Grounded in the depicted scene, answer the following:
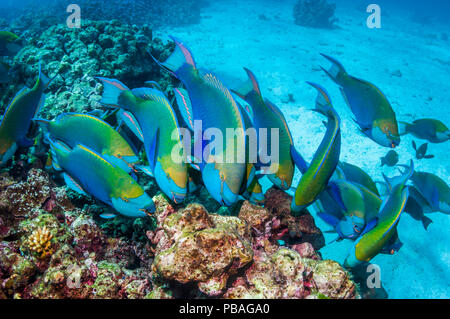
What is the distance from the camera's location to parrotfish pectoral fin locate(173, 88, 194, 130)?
1.93 meters

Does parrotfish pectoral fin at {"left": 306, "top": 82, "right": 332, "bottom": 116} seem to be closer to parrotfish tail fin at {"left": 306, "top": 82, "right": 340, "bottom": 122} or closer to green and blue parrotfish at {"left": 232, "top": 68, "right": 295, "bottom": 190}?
parrotfish tail fin at {"left": 306, "top": 82, "right": 340, "bottom": 122}

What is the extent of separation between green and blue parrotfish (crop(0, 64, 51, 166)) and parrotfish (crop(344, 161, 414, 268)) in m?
3.18

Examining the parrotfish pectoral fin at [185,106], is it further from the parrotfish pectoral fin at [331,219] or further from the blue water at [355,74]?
the parrotfish pectoral fin at [331,219]

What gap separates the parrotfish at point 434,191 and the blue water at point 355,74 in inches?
57.2

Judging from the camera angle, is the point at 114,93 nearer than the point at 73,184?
No

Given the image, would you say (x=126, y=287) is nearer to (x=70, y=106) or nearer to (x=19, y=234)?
(x=19, y=234)

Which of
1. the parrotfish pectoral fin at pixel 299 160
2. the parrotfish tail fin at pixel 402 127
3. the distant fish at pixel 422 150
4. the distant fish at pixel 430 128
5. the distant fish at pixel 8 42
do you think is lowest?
the distant fish at pixel 422 150

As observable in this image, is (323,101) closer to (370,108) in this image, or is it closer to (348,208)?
(370,108)

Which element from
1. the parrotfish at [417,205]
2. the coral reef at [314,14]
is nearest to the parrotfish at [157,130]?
the parrotfish at [417,205]

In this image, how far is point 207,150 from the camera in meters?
1.67

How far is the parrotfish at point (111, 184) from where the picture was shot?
1.65 m

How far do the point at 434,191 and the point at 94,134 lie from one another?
389 cm

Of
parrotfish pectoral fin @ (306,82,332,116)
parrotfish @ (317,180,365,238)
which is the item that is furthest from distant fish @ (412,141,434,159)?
parrotfish pectoral fin @ (306,82,332,116)

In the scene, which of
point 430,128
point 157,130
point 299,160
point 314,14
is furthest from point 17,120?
point 314,14
